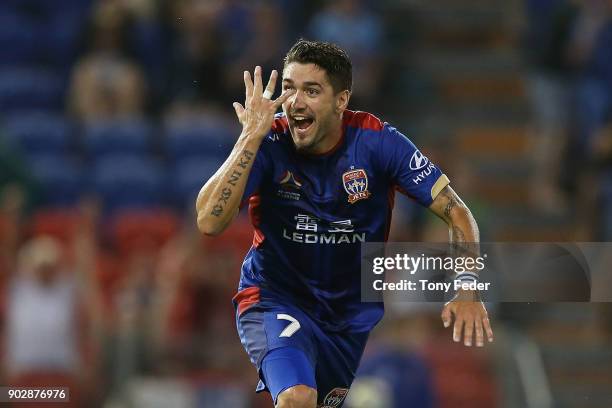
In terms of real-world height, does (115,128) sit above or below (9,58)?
below

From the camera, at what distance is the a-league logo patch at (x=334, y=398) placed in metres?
6.96

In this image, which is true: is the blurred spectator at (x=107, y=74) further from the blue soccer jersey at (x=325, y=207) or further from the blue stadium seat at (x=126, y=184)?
the blue soccer jersey at (x=325, y=207)

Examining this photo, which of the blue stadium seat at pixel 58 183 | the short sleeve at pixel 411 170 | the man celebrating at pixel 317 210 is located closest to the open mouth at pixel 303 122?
the man celebrating at pixel 317 210

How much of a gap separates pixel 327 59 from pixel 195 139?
243 inches

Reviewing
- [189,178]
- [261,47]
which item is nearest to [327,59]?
[189,178]

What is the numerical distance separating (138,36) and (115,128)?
1.14m

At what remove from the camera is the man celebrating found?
6395mm

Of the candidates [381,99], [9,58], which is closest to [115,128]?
[9,58]

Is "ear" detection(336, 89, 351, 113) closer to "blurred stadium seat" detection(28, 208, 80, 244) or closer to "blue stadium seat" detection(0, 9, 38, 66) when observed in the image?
"blurred stadium seat" detection(28, 208, 80, 244)

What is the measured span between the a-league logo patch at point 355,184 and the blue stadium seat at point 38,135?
6.37 m

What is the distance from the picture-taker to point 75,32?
13289 millimetres

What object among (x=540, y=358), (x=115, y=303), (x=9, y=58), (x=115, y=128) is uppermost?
(x=9, y=58)

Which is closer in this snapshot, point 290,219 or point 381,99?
point 290,219

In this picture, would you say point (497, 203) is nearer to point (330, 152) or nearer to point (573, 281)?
point (573, 281)
